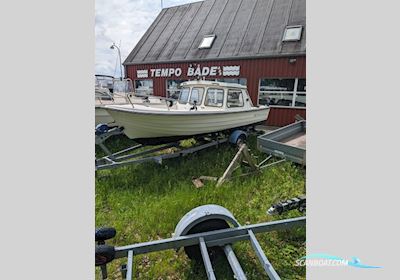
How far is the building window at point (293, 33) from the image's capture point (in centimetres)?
1016

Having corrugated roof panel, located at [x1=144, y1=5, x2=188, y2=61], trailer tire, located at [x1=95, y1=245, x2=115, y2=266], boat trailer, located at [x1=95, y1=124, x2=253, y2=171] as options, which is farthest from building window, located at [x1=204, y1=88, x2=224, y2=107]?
corrugated roof panel, located at [x1=144, y1=5, x2=188, y2=61]

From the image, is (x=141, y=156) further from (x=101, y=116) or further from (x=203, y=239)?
(x=203, y=239)

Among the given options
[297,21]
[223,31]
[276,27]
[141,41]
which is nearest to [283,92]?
[276,27]

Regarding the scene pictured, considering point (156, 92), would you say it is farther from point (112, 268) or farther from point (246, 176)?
point (112, 268)

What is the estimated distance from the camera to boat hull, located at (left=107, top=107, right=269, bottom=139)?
507 centimetres

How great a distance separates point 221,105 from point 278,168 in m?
2.26

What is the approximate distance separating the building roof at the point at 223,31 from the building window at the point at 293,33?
0.52 ft

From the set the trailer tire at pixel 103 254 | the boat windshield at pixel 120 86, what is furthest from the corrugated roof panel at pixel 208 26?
the trailer tire at pixel 103 254

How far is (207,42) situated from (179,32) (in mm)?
2829

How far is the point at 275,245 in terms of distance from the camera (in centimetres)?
296

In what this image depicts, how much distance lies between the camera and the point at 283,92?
33.4 feet

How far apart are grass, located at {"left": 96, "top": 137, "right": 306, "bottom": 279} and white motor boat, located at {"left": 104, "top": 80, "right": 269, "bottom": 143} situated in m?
0.74

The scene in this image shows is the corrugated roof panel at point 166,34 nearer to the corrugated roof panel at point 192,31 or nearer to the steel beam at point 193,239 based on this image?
the corrugated roof panel at point 192,31

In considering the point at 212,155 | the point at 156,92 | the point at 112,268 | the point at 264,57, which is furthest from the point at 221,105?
the point at 156,92
